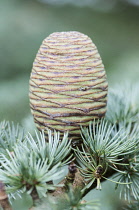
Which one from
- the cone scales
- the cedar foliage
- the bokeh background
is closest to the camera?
the cedar foliage

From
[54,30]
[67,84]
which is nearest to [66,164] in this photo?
[67,84]

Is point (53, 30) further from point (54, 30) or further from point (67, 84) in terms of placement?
point (67, 84)

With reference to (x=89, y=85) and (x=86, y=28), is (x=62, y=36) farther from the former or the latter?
(x=86, y=28)

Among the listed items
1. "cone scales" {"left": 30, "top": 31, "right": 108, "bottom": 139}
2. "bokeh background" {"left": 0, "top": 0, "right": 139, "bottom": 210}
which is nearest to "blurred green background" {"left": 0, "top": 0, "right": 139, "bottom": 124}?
"bokeh background" {"left": 0, "top": 0, "right": 139, "bottom": 210}

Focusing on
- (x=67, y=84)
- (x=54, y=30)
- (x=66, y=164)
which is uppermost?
(x=54, y=30)

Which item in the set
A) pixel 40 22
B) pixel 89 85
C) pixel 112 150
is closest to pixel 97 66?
pixel 89 85

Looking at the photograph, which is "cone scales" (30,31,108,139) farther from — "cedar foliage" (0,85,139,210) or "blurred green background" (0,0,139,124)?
"blurred green background" (0,0,139,124)
